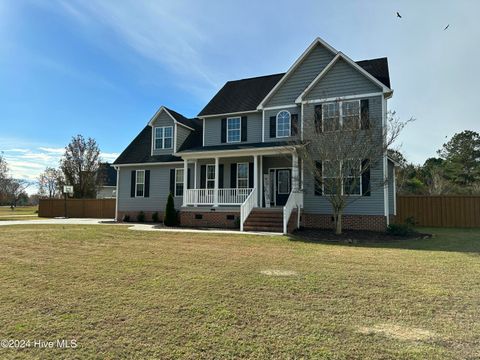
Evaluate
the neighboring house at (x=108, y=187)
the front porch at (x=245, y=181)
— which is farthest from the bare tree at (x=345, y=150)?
the neighboring house at (x=108, y=187)

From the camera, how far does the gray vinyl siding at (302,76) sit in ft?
53.3

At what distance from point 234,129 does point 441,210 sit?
12.8 meters

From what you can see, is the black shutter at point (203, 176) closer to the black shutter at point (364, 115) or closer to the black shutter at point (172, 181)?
the black shutter at point (172, 181)

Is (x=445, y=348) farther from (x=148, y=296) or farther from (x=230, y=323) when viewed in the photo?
(x=148, y=296)

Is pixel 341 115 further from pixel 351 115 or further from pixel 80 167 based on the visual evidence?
pixel 80 167

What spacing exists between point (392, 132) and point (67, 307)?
12.9 m

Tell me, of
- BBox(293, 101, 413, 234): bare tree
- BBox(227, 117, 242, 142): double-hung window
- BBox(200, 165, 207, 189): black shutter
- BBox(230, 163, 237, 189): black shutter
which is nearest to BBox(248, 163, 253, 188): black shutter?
BBox(230, 163, 237, 189): black shutter

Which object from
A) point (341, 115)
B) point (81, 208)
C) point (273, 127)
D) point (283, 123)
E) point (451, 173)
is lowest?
point (81, 208)

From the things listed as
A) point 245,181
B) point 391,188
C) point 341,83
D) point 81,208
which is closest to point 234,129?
point 245,181

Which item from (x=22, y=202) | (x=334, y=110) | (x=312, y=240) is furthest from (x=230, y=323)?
(x=22, y=202)

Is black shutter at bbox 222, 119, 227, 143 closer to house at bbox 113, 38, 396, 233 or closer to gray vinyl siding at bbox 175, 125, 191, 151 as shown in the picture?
house at bbox 113, 38, 396, 233

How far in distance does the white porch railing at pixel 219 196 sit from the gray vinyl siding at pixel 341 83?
18.9 ft

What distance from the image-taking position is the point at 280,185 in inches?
664

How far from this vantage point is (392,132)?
515 inches
